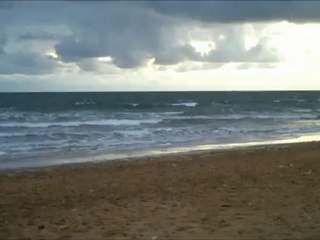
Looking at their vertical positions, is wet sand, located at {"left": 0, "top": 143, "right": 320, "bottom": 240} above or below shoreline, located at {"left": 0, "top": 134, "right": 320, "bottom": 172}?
above

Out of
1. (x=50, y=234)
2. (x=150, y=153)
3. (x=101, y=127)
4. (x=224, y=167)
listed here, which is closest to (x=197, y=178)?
(x=224, y=167)

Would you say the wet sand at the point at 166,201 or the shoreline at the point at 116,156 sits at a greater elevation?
the wet sand at the point at 166,201

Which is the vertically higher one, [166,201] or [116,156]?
[166,201]

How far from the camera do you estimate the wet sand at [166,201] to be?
6723 mm

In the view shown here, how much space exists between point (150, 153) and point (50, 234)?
11.2 metres

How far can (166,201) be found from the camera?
849 cm

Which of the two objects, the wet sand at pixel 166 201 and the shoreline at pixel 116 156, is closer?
the wet sand at pixel 166 201

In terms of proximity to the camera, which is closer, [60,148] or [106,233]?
[106,233]

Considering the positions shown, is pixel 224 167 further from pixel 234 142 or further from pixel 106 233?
pixel 234 142

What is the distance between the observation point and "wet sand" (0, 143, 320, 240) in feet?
22.1

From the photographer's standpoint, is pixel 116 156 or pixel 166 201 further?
pixel 116 156

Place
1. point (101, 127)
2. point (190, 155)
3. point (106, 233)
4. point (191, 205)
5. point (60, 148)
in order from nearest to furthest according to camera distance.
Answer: point (106, 233) < point (191, 205) < point (190, 155) < point (60, 148) < point (101, 127)

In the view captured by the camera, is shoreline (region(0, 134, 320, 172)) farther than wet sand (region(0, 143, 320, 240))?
Yes

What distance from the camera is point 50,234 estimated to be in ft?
21.8
